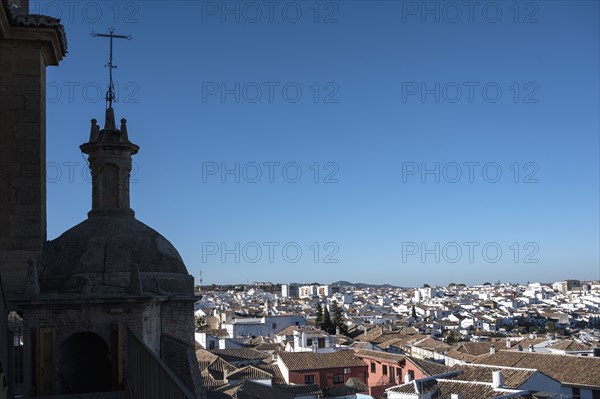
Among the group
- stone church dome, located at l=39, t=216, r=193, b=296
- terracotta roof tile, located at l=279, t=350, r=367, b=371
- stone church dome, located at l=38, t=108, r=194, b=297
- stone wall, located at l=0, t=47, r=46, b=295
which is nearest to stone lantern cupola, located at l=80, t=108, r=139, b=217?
stone church dome, located at l=38, t=108, r=194, b=297

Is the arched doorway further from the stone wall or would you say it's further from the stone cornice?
the stone cornice

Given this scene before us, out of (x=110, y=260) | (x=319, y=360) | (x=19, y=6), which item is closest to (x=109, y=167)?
(x=110, y=260)

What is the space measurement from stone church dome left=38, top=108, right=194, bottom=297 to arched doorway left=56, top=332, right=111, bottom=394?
0.66 metres

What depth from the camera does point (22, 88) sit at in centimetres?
848

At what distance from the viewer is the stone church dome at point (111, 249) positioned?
8305 millimetres

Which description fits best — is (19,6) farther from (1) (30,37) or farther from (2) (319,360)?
(2) (319,360)

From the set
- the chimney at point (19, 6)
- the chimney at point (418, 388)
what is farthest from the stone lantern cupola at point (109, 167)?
the chimney at point (418, 388)

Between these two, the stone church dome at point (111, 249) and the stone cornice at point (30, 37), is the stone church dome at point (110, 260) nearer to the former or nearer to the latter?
the stone church dome at point (111, 249)

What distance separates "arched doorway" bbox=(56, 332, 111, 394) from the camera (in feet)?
26.2

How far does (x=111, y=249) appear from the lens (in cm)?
864

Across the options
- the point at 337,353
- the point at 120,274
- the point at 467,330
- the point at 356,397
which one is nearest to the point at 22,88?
the point at 120,274

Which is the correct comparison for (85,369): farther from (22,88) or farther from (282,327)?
(282,327)

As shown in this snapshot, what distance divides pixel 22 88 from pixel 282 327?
57232mm

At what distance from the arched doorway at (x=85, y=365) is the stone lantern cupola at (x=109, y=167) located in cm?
209
